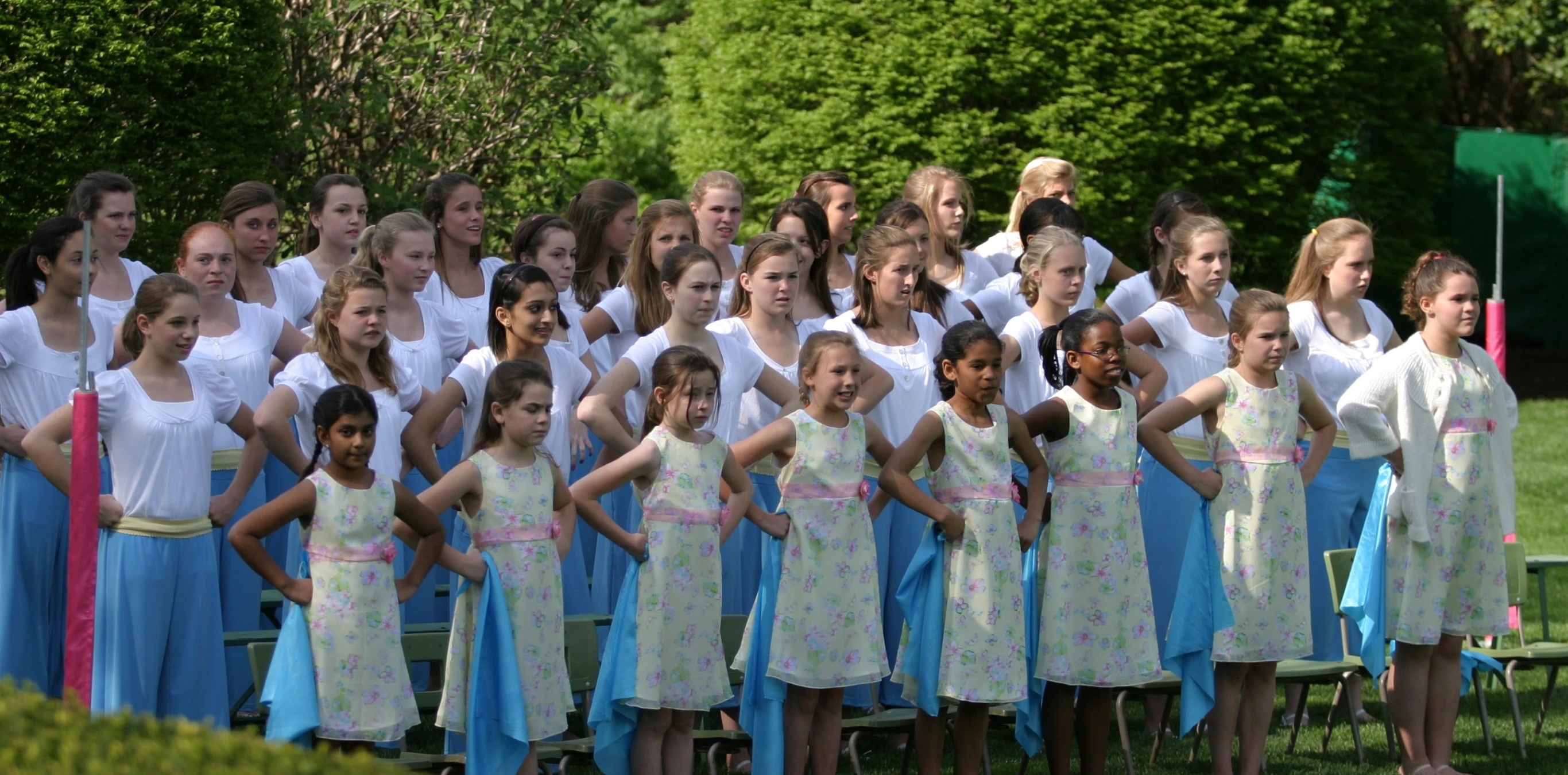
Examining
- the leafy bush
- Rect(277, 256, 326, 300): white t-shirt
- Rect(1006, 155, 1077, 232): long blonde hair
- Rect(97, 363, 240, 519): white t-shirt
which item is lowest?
Rect(97, 363, 240, 519): white t-shirt

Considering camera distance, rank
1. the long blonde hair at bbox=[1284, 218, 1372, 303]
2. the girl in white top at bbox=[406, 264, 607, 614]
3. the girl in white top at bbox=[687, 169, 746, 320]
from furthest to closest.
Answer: the girl in white top at bbox=[687, 169, 746, 320] → the long blonde hair at bbox=[1284, 218, 1372, 303] → the girl in white top at bbox=[406, 264, 607, 614]

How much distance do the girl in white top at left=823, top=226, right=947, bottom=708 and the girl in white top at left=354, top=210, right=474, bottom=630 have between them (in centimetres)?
153

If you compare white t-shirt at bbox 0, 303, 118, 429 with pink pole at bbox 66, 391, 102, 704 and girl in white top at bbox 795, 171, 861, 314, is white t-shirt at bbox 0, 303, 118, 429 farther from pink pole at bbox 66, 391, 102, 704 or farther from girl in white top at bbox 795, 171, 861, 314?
girl in white top at bbox 795, 171, 861, 314

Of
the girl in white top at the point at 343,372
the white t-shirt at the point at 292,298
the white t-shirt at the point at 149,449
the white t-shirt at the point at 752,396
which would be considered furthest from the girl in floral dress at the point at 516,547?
the white t-shirt at the point at 292,298

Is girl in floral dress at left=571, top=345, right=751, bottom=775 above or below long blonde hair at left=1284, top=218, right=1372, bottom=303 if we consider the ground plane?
below

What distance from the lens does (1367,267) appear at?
7.23 m

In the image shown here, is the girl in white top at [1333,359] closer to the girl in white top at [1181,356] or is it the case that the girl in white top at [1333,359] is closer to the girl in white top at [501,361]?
the girl in white top at [1181,356]

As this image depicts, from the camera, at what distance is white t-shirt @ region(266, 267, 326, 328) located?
7.36 meters

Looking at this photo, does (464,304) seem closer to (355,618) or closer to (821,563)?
(821,563)

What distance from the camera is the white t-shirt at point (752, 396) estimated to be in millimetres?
6809

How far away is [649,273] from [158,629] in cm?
246

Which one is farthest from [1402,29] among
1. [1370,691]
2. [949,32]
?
[1370,691]

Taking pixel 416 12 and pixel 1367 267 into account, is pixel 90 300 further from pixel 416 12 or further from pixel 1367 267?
pixel 416 12

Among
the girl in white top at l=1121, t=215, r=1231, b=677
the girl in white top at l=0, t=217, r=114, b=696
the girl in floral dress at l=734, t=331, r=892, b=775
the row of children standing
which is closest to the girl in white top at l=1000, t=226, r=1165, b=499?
the row of children standing
